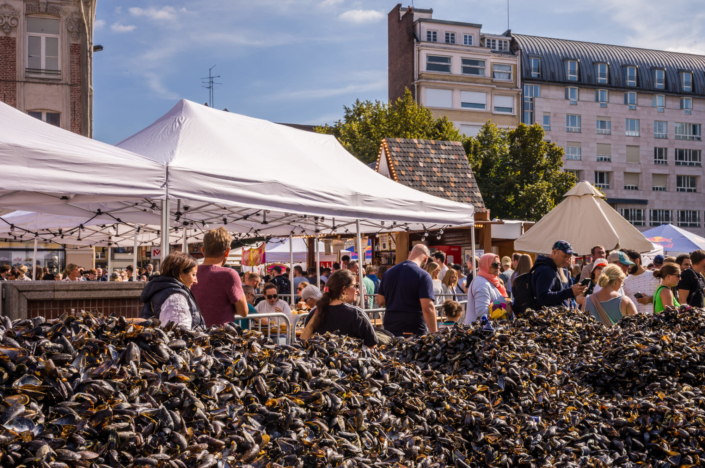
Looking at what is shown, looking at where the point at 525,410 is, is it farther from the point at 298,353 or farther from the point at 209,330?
the point at 209,330

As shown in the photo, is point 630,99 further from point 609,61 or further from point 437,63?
point 437,63

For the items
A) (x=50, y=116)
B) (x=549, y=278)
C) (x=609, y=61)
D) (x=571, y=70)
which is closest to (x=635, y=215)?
(x=571, y=70)

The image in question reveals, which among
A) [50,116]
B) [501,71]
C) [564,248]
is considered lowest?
[564,248]

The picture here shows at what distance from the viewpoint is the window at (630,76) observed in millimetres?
62531

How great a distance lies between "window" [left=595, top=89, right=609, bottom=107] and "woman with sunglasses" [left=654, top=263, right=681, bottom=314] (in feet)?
193

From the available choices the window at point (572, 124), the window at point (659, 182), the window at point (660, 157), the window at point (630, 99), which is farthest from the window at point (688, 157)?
the window at point (572, 124)


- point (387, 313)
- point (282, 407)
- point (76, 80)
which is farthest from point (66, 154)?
point (76, 80)

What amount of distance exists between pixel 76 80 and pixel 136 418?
30382mm

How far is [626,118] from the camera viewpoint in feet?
203

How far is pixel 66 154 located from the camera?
5.66 meters

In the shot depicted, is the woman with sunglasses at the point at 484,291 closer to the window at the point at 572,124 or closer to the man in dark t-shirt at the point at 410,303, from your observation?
the man in dark t-shirt at the point at 410,303

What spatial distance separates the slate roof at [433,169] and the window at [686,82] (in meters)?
54.9

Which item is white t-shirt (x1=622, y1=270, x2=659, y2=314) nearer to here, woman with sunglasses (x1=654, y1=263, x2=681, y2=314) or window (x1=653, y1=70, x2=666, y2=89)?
woman with sunglasses (x1=654, y1=263, x2=681, y2=314)

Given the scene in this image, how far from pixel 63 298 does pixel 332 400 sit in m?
3.23
